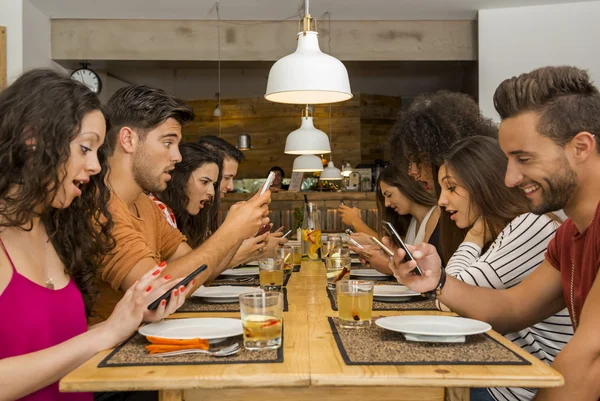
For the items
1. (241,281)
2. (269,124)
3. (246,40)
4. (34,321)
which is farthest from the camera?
(269,124)

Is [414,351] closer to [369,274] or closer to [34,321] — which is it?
[34,321]

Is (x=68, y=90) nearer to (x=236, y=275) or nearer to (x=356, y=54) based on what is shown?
(x=236, y=275)

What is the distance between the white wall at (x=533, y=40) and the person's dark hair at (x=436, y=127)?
2745mm

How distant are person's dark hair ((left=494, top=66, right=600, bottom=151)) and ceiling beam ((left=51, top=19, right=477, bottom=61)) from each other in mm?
5449

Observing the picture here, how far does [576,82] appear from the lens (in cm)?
162

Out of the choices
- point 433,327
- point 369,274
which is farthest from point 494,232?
point 433,327

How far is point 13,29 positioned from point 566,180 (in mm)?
5845

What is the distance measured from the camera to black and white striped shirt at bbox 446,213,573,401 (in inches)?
78.2

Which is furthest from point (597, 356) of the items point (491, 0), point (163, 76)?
point (163, 76)

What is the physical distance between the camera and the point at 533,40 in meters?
6.46

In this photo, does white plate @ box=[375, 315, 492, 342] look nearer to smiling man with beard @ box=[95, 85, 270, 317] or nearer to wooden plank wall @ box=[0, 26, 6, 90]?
smiling man with beard @ box=[95, 85, 270, 317]

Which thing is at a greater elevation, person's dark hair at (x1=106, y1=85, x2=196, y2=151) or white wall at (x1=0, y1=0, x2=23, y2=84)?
white wall at (x1=0, y1=0, x2=23, y2=84)

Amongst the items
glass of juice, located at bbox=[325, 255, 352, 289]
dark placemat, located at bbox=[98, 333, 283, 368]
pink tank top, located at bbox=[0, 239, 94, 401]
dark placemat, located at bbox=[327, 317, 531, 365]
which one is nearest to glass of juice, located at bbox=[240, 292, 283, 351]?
dark placemat, located at bbox=[98, 333, 283, 368]

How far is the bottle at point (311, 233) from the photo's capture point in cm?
358
